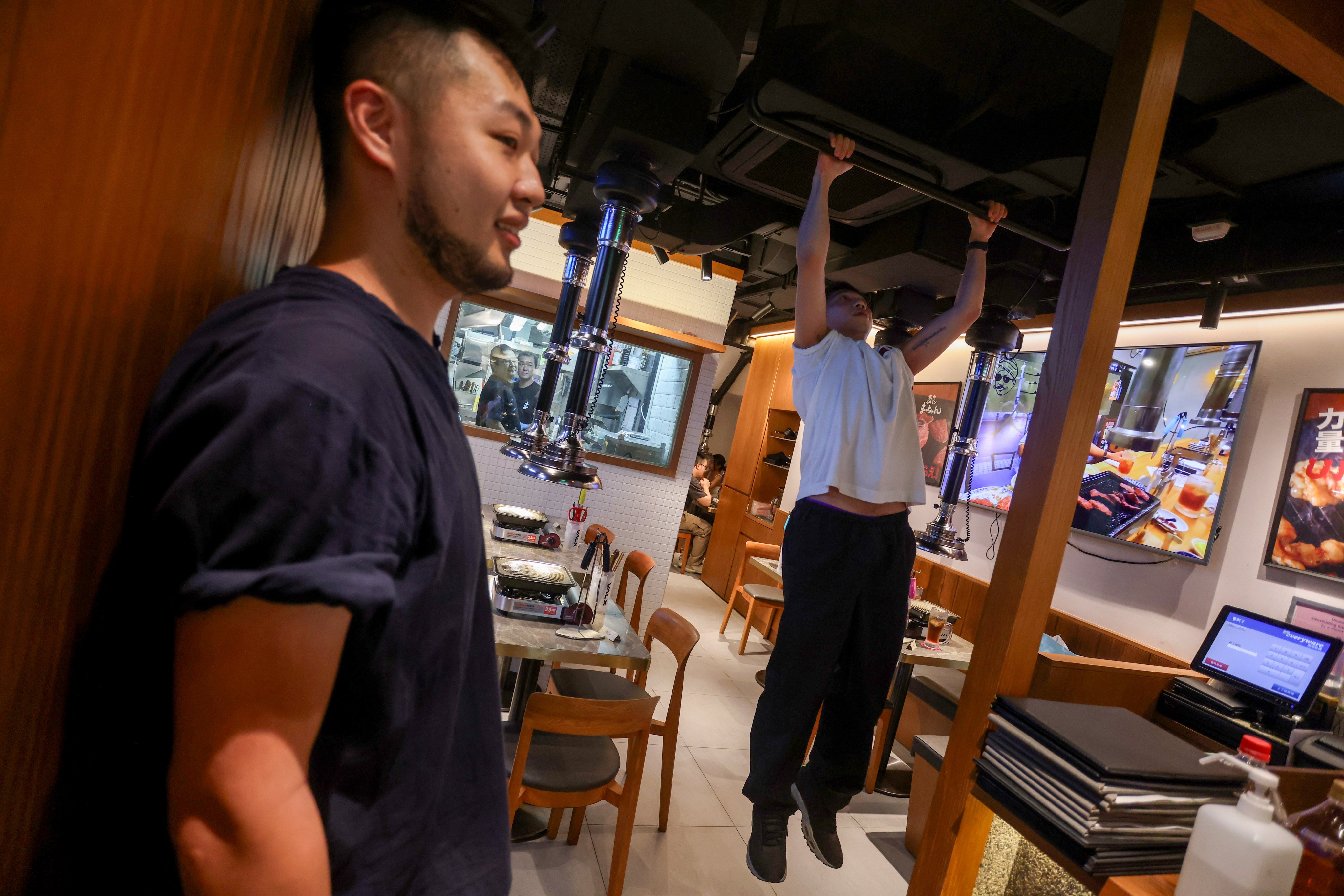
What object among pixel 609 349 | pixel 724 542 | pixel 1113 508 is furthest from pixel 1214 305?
pixel 724 542

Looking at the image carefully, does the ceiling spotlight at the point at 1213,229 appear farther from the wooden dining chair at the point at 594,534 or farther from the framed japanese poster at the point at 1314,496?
the wooden dining chair at the point at 594,534

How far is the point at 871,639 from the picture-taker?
1899mm

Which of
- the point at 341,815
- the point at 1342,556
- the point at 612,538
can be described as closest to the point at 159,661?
the point at 341,815

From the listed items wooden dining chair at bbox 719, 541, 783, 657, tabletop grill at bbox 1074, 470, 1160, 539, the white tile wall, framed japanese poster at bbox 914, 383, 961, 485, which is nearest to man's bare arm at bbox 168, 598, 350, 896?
tabletop grill at bbox 1074, 470, 1160, 539

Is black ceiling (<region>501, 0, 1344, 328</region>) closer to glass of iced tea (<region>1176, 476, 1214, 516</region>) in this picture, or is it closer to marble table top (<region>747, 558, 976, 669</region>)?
glass of iced tea (<region>1176, 476, 1214, 516</region>)

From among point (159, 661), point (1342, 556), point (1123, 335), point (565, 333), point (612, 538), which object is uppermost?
point (1123, 335)

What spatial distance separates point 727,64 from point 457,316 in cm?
381

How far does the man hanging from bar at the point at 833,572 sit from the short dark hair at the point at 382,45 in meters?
1.33

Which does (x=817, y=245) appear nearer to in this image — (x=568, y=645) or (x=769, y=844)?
(x=568, y=645)

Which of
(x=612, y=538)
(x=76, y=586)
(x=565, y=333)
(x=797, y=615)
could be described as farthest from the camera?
(x=612, y=538)

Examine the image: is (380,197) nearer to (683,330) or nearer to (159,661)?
(159,661)

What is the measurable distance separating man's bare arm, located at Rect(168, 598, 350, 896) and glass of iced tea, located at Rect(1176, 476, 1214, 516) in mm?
4566

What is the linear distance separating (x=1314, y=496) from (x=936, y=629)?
1917 millimetres

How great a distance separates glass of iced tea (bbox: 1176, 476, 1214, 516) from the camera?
370 cm
